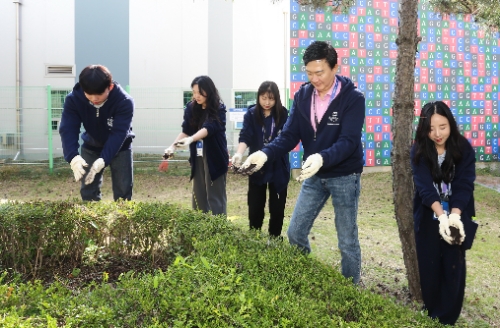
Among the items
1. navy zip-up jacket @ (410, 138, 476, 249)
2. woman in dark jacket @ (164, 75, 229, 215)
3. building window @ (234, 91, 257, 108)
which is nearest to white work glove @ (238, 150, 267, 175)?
navy zip-up jacket @ (410, 138, 476, 249)

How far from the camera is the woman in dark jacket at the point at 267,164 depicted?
15.1 feet

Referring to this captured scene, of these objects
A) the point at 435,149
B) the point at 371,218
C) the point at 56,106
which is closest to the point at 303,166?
the point at 435,149

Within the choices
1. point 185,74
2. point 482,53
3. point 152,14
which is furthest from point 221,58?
point 482,53

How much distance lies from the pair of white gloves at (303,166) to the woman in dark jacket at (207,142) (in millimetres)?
1531

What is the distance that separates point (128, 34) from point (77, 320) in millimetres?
12259

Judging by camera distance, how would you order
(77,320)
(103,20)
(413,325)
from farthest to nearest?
1. (103,20)
2. (413,325)
3. (77,320)

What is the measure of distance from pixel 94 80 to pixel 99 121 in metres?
0.39

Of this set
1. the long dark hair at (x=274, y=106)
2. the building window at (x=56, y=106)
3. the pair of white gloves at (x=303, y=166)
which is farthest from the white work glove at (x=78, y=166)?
the building window at (x=56, y=106)

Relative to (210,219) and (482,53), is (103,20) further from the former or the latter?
(210,219)

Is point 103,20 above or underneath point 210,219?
above

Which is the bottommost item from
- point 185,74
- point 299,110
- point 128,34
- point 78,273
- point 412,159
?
point 78,273

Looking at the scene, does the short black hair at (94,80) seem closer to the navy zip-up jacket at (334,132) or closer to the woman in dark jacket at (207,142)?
the woman in dark jacket at (207,142)

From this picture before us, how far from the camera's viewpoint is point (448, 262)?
10.4 ft

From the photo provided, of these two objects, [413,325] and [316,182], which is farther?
[316,182]
